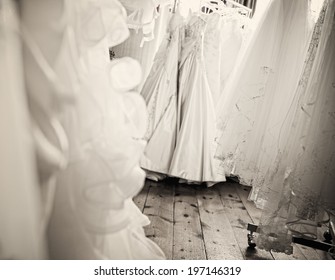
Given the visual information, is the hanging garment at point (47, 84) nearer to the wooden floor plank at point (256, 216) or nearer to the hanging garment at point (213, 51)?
the wooden floor plank at point (256, 216)

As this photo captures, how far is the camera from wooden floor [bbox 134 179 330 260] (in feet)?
3.30

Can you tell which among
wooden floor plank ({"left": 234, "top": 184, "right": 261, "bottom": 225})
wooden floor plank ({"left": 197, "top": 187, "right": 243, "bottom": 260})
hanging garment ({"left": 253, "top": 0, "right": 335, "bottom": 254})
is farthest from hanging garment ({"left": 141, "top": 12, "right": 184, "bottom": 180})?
hanging garment ({"left": 253, "top": 0, "right": 335, "bottom": 254})

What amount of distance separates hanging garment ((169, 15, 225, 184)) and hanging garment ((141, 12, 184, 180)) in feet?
0.14

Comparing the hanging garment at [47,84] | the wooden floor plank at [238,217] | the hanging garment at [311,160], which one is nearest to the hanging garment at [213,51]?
the wooden floor plank at [238,217]

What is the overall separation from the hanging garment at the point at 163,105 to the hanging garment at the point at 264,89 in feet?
1.76

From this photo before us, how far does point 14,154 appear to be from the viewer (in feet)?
1.14

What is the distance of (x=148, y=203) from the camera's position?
1.34m

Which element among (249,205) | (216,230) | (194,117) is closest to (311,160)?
(216,230)

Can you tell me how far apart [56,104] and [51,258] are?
228 mm

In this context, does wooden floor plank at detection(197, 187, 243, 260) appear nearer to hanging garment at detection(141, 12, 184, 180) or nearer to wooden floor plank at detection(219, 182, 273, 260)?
wooden floor plank at detection(219, 182, 273, 260)

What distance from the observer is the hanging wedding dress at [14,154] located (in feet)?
1.13

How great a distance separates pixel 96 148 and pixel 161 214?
862 millimetres
